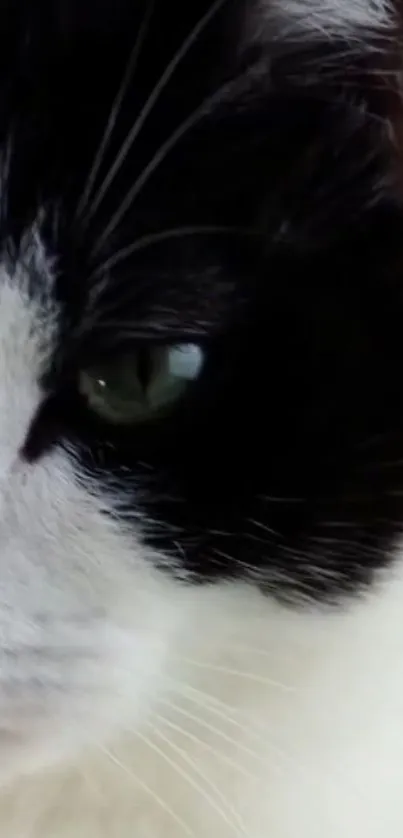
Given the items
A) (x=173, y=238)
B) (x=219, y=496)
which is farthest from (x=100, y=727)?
(x=173, y=238)

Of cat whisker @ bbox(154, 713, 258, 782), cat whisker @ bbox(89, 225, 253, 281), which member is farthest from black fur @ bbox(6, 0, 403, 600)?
cat whisker @ bbox(154, 713, 258, 782)

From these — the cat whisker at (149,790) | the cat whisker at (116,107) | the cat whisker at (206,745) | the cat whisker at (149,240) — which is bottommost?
the cat whisker at (149,790)

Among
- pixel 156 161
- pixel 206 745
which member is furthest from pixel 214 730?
pixel 156 161

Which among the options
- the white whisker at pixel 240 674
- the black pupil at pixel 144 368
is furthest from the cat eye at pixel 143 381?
the white whisker at pixel 240 674

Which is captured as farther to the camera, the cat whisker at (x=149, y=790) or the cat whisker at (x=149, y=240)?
the cat whisker at (x=149, y=790)

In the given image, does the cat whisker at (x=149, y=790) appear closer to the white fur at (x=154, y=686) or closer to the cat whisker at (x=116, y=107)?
the white fur at (x=154, y=686)

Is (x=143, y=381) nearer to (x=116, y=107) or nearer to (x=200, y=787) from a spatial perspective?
(x=116, y=107)

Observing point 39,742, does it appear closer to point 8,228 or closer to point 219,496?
point 219,496
